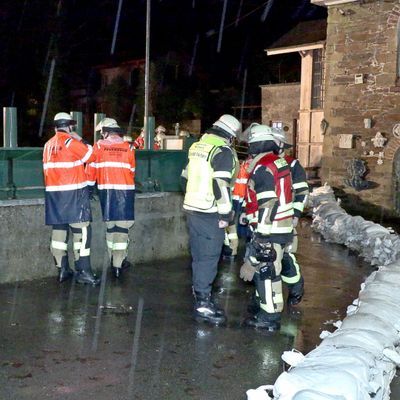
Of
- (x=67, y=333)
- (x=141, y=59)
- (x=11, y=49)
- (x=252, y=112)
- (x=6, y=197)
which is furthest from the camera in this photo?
(x=141, y=59)

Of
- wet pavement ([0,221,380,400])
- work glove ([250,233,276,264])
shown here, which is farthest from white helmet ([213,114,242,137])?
wet pavement ([0,221,380,400])

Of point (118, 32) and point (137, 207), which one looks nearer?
point (137, 207)

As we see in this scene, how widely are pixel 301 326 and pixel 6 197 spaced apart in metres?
3.53

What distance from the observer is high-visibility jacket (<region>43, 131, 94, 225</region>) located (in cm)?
659

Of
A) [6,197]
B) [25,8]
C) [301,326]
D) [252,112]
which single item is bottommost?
[301,326]

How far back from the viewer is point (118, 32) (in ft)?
141

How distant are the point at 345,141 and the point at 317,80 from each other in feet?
15.2

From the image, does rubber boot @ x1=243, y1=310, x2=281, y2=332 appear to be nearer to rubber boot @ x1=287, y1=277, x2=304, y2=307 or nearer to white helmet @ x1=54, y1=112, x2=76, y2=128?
rubber boot @ x1=287, y1=277, x2=304, y2=307

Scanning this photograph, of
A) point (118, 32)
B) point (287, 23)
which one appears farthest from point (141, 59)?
point (287, 23)

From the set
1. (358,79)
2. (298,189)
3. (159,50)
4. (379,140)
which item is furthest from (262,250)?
(159,50)

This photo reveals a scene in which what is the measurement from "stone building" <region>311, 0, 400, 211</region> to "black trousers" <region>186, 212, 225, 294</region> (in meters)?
10.6

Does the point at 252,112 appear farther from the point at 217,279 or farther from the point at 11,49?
the point at 217,279

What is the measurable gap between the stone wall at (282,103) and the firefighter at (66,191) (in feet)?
54.1

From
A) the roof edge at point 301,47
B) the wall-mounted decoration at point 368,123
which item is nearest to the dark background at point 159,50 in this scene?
the roof edge at point 301,47
